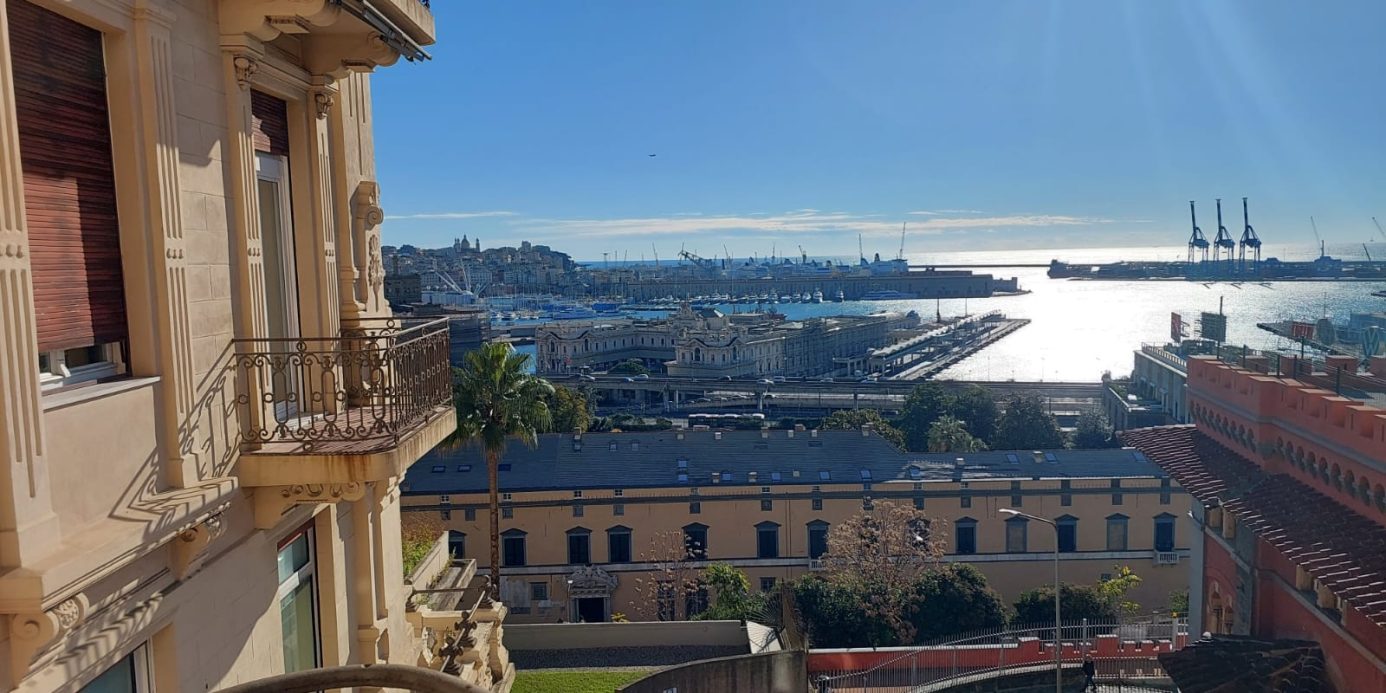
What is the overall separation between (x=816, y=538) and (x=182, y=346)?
34.5 metres

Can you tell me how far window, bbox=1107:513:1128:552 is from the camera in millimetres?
38250

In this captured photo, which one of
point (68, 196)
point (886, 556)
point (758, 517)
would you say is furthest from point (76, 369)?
point (758, 517)

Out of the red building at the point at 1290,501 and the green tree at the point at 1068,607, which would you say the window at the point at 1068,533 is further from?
the red building at the point at 1290,501

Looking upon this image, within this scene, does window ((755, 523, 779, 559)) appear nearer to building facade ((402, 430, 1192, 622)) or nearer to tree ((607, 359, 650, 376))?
building facade ((402, 430, 1192, 622))

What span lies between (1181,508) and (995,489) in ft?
25.2

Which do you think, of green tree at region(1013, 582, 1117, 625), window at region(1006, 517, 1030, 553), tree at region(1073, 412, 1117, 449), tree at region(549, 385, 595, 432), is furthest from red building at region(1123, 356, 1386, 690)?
tree at region(1073, 412, 1117, 449)

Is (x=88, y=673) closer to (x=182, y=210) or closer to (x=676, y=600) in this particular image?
(x=182, y=210)

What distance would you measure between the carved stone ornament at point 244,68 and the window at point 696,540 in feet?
108

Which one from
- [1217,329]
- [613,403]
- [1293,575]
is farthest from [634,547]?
[613,403]

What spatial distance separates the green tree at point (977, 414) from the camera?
6500cm

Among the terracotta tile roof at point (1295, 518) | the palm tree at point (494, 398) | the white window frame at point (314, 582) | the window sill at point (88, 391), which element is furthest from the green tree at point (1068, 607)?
the window sill at point (88, 391)

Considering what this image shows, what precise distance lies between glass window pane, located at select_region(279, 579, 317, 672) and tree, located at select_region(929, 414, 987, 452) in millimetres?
49853

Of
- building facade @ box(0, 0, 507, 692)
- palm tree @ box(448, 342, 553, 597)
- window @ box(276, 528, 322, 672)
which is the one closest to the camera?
building facade @ box(0, 0, 507, 692)

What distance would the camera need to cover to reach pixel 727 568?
32406 mm
